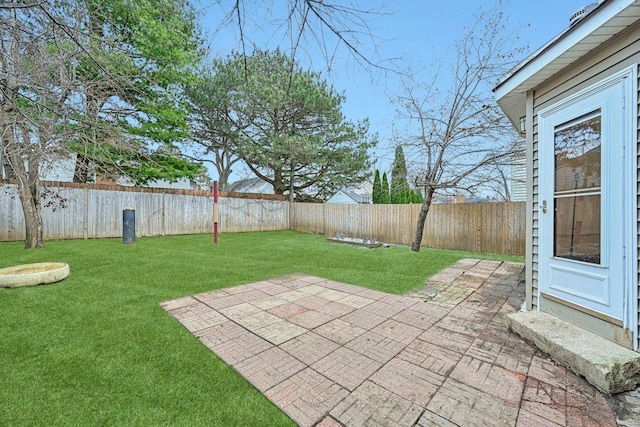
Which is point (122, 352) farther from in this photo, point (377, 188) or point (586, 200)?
point (377, 188)

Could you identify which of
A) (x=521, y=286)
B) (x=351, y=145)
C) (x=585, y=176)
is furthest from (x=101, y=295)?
(x=351, y=145)

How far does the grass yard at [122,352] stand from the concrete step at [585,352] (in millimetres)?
1592

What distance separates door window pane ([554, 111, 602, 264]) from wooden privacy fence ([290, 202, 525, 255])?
4955 millimetres

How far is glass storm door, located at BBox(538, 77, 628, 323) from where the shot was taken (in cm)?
206

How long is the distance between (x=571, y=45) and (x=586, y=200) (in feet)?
4.17

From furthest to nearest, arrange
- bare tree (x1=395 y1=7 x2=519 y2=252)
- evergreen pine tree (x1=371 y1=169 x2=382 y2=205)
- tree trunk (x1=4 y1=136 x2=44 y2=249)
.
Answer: evergreen pine tree (x1=371 y1=169 x2=382 y2=205)
bare tree (x1=395 y1=7 x2=519 y2=252)
tree trunk (x1=4 y1=136 x2=44 y2=249)

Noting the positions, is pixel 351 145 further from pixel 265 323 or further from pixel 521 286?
pixel 265 323

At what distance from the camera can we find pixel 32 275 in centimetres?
354

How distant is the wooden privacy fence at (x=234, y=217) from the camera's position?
275 inches

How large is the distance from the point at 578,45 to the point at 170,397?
381cm

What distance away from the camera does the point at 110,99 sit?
3.18 meters

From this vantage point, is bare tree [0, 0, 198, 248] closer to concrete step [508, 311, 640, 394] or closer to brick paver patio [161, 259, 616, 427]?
brick paver patio [161, 259, 616, 427]

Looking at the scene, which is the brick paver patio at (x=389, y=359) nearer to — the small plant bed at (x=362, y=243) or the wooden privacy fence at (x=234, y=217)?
the small plant bed at (x=362, y=243)

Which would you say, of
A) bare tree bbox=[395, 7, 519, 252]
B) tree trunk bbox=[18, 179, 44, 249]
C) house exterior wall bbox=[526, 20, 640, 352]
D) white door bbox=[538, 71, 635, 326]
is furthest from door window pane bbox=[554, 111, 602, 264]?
tree trunk bbox=[18, 179, 44, 249]
